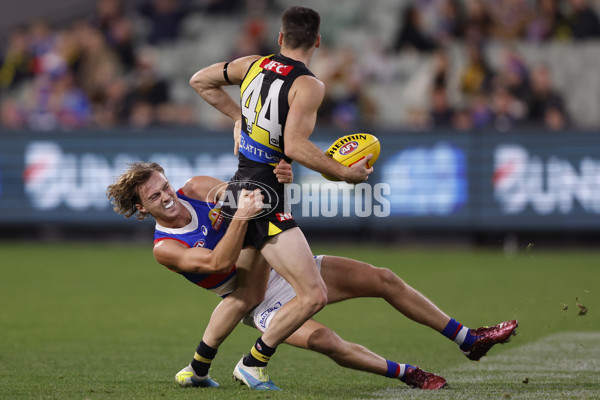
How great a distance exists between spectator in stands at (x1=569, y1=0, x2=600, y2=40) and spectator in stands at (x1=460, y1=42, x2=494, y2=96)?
1971 mm

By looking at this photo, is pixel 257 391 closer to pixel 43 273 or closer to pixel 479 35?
pixel 43 273

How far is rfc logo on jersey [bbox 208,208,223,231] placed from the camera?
6438 mm

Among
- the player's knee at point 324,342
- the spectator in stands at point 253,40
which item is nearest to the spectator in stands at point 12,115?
the spectator in stands at point 253,40

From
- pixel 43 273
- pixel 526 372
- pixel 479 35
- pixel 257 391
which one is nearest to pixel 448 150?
pixel 479 35

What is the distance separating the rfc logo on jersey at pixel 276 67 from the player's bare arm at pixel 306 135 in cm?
12

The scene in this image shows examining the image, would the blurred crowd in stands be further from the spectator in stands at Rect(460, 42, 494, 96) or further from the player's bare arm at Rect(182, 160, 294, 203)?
the player's bare arm at Rect(182, 160, 294, 203)

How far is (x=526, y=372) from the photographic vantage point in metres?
6.91

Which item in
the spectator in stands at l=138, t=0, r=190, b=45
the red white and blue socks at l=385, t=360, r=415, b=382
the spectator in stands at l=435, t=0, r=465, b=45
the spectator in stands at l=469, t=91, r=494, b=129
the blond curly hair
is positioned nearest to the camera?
the red white and blue socks at l=385, t=360, r=415, b=382

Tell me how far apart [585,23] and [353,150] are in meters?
12.5

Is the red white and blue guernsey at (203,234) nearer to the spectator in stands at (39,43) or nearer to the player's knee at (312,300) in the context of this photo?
the player's knee at (312,300)

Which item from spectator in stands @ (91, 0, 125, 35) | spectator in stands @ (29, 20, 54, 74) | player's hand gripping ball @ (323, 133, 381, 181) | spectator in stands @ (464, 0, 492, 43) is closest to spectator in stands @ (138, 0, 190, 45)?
spectator in stands @ (91, 0, 125, 35)

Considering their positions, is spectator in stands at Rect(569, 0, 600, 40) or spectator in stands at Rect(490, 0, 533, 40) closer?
spectator in stands at Rect(569, 0, 600, 40)

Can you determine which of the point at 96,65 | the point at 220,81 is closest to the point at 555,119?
the point at 96,65

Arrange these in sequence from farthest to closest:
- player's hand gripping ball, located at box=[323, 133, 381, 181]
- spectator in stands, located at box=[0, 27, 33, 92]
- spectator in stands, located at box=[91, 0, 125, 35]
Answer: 1. spectator in stands, located at box=[0, 27, 33, 92]
2. spectator in stands, located at box=[91, 0, 125, 35]
3. player's hand gripping ball, located at box=[323, 133, 381, 181]
